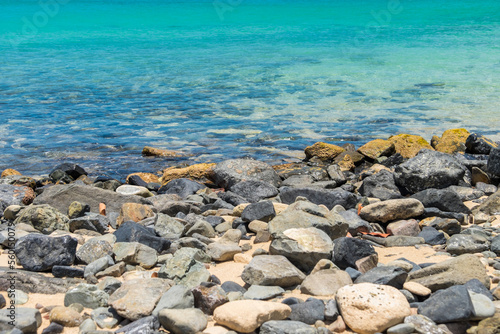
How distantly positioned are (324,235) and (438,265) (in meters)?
0.93

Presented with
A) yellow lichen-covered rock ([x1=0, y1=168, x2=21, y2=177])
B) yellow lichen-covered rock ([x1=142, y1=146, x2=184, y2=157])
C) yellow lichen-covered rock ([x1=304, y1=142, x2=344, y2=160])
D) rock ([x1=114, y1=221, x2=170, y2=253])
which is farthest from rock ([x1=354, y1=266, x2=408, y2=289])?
yellow lichen-covered rock ([x1=0, y1=168, x2=21, y2=177])

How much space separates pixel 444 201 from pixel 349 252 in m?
1.89

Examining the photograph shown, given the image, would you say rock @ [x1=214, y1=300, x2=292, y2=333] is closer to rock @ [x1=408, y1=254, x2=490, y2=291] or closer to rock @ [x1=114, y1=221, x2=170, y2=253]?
rock @ [x1=408, y1=254, x2=490, y2=291]

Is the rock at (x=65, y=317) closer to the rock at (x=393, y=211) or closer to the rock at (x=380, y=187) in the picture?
the rock at (x=393, y=211)

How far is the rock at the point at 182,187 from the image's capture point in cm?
709

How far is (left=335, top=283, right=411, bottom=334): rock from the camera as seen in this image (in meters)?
3.17

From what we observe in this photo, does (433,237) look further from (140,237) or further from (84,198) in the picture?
(84,198)

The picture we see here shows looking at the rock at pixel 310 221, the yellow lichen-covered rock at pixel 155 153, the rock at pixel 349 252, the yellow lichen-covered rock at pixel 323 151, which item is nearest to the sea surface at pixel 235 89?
the yellow lichen-covered rock at pixel 155 153

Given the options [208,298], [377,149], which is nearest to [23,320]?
[208,298]

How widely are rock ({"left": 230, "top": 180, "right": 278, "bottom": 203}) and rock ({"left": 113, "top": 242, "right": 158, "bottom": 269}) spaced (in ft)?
8.00

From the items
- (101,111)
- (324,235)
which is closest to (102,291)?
(324,235)

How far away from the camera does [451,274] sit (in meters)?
3.62

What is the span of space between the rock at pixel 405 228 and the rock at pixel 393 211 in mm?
138

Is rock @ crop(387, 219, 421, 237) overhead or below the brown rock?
below
